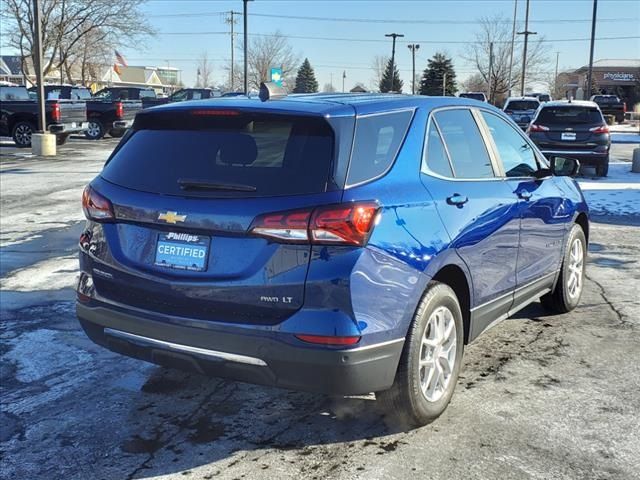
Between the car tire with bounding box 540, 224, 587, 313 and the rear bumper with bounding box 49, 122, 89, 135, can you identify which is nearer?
the car tire with bounding box 540, 224, 587, 313

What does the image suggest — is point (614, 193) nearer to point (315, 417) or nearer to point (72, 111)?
point (315, 417)

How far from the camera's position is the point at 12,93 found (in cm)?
2167

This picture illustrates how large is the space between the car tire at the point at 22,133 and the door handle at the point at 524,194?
2076 centimetres

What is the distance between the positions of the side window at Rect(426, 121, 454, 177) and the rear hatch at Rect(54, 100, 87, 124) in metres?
19.9

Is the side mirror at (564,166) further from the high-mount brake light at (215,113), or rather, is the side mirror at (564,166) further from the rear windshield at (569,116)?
the rear windshield at (569,116)

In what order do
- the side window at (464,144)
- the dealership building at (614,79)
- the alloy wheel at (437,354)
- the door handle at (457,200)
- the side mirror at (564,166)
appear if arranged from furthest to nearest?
the dealership building at (614,79) < the side mirror at (564,166) < the side window at (464,144) < the door handle at (457,200) < the alloy wheel at (437,354)

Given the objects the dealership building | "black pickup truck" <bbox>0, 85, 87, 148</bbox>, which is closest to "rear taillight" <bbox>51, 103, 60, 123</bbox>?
"black pickup truck" <bbox>0, 85, 87, 148</bbox>

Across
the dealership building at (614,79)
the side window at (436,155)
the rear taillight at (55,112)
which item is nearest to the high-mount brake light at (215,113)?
the side window at (436,155)

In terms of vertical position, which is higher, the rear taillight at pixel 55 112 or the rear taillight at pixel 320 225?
the rear taillight at pixel 55 112

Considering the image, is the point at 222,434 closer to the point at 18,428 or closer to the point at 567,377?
the point at 18,428

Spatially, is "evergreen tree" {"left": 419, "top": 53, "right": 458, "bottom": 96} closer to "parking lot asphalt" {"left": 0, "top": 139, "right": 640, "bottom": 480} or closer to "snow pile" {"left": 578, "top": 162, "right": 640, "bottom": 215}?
"snow pile" {"left": 578, "top": 162, "right": 640, "bottom": 215}

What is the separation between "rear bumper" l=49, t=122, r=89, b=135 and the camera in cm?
2092

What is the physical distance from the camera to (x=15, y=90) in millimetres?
21828

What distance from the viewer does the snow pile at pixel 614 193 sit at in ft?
35.9
